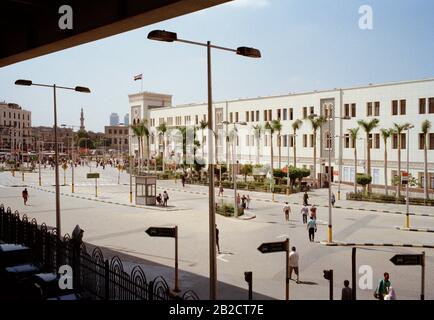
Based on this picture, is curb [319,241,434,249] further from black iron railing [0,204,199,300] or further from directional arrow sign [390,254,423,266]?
directional arrow sign [390,254,423,266]

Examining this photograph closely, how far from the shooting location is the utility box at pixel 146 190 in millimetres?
40062

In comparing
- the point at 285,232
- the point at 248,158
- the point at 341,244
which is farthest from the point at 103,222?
the point at 248,158

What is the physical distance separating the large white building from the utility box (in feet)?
27.3

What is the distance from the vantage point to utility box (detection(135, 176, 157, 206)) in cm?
4006

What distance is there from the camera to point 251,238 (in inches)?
1012

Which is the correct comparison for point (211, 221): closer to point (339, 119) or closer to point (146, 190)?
point (146, 190)

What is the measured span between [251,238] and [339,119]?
123 ft

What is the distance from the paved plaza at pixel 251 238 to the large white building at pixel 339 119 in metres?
10.9

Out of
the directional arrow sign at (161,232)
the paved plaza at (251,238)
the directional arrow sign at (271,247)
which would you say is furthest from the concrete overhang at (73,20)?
the paved plaza at (251,238)

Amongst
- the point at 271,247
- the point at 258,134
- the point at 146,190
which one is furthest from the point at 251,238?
the point at 258,134

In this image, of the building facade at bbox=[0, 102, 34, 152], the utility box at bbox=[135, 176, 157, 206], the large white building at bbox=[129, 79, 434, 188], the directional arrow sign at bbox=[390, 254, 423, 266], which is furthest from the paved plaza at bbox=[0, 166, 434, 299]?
the building facade at bbox=[0, 102, 34, 152]

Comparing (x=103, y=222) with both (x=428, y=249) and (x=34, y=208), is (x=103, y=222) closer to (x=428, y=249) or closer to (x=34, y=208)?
(x=34, y=208)

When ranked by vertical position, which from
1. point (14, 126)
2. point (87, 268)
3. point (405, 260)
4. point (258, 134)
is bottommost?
point (87, 268)

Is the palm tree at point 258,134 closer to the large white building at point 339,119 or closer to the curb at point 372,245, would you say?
the large white building at point 339,119
